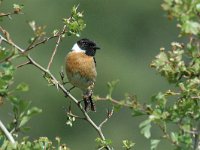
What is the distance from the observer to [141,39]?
3209 cm

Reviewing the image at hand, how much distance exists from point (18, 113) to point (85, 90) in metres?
3.87

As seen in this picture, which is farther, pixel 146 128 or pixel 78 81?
pixel 78 81

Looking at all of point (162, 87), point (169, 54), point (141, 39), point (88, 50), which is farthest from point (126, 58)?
point (169, 54)

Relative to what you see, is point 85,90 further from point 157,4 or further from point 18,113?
point 157,4

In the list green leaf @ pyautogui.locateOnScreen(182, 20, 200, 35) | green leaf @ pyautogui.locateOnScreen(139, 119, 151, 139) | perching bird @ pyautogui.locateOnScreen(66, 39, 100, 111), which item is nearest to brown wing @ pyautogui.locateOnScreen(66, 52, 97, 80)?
perching bird @ pyautogui.locateOnScreen(66, 39, 100, 111)

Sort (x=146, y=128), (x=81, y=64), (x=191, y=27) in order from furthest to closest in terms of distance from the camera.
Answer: (x=81, y=64) → (x=146, y=128) → (x=191, y=27)

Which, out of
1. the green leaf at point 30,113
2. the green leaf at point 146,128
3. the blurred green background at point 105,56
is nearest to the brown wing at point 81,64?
the green leaf at point 30,113

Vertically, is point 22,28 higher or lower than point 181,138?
higher

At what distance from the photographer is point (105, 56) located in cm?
3039

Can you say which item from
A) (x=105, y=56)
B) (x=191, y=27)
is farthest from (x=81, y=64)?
(x=105, y=56)

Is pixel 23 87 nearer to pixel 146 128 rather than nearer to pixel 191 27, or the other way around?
pixel 146 128

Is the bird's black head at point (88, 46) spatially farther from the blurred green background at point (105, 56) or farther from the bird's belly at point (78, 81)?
the blurred green background at point (105, 56)

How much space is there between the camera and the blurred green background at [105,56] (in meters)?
26.8

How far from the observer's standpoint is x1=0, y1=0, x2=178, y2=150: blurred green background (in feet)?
87.8
